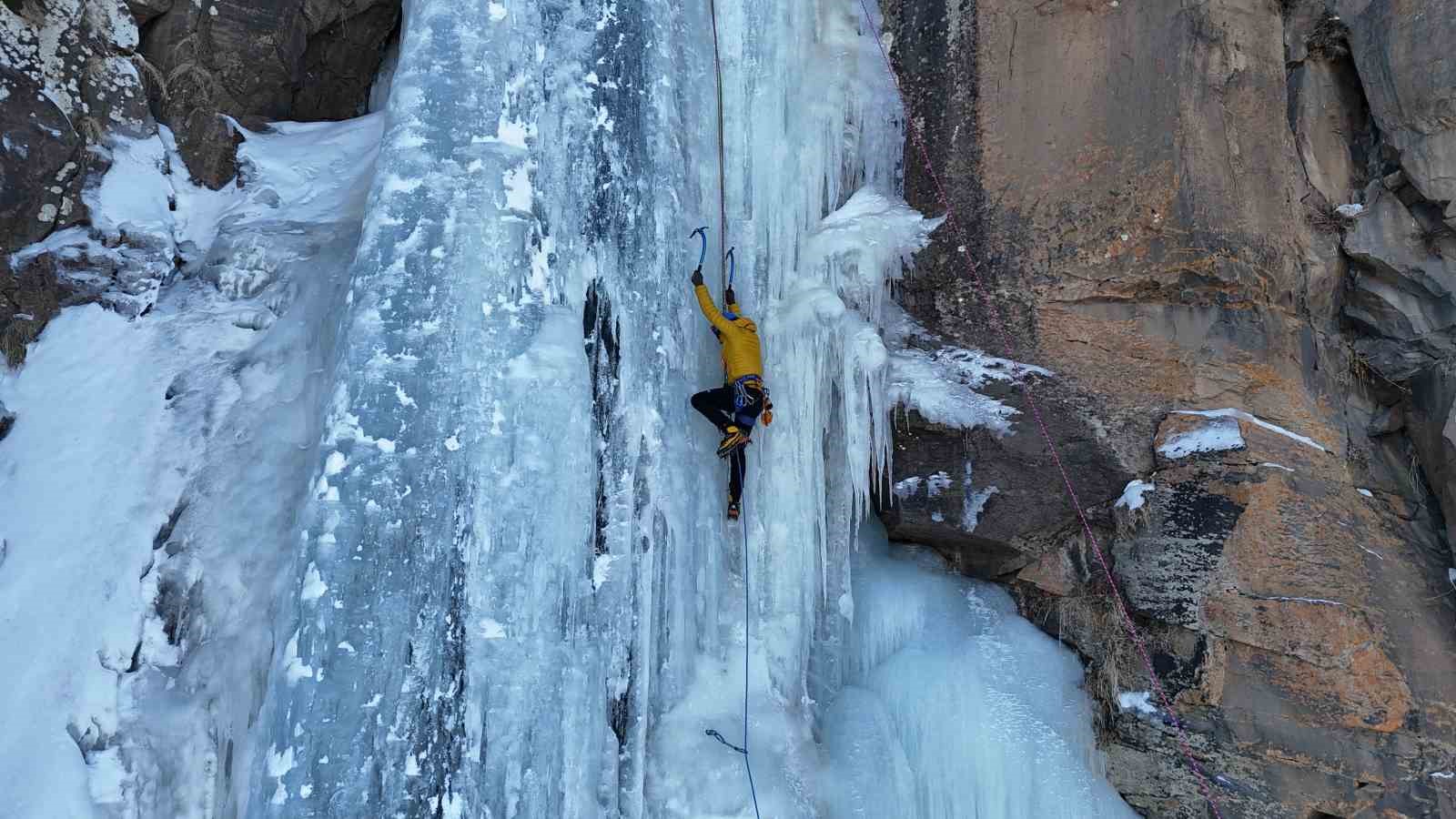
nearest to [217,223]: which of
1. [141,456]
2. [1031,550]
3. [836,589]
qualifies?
[141,456]

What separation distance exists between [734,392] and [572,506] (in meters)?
0.96

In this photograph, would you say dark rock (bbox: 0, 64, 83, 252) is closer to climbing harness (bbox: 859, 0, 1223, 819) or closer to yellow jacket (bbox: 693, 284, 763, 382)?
yellow jacket (bbox: 693, 284, 763, 382)

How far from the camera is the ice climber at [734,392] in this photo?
444cm

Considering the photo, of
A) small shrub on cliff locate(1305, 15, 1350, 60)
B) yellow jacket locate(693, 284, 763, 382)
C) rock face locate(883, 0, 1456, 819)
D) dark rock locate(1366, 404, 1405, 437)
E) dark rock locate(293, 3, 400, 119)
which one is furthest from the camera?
dark rock locate(293, 3, 400, 119)

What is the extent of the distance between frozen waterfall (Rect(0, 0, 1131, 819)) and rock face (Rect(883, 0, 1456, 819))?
1.33ft

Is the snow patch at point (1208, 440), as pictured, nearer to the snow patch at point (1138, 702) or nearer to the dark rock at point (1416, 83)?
the snow patch at point (1138, 702)

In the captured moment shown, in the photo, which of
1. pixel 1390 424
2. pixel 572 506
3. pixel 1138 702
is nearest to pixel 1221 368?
pixel 1390 424

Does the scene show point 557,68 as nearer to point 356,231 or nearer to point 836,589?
point 356,231

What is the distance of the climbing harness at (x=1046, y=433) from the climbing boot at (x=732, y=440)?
1.54m

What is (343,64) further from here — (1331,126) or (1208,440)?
(1331,126)

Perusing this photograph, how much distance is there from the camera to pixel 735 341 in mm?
4570

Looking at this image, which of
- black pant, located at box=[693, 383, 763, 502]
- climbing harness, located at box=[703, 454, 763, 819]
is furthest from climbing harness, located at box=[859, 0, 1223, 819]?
climbing harness, located at box=[703, 454, 763, 819]

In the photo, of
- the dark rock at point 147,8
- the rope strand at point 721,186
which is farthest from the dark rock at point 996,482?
the dark rock at point 147,8

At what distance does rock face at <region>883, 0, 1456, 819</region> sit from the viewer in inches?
166
